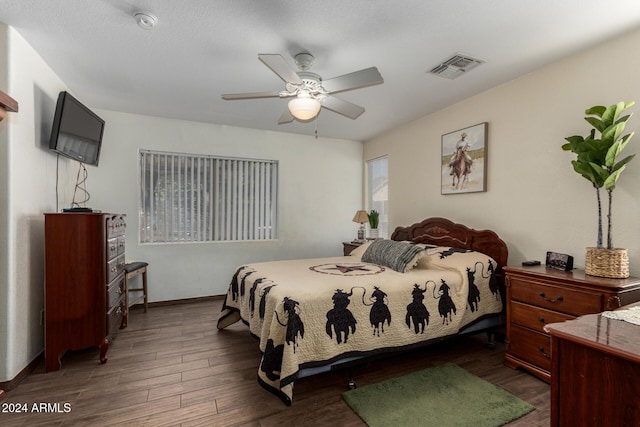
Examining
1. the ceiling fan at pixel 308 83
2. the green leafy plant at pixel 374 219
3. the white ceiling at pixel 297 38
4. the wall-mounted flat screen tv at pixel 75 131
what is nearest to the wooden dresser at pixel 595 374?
the ceiling fan at pixel 308 83

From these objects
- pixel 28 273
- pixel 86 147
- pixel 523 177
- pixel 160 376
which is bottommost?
pixel 160 376

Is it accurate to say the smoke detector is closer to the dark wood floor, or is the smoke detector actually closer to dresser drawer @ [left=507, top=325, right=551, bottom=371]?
the dark wood floor

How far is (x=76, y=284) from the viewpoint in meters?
2.45

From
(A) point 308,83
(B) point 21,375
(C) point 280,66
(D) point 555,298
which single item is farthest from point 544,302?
(B) point 21,375

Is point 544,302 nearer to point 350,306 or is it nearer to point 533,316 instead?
point 533,316

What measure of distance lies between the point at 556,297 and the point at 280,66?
255 cm

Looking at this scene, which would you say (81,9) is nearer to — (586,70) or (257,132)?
(257,132)

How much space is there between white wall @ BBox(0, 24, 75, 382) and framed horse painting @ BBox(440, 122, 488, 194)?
4.06 metres

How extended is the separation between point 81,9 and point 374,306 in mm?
2828

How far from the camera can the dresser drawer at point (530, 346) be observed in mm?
2234

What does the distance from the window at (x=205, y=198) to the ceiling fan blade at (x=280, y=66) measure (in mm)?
2606

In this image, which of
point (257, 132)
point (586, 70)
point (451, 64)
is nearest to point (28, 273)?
point (257, 132)

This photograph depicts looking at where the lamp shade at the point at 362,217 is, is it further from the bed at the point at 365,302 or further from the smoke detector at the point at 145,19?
the smoke detector at the point at 145,19

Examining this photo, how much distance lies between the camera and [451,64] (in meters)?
2.63
